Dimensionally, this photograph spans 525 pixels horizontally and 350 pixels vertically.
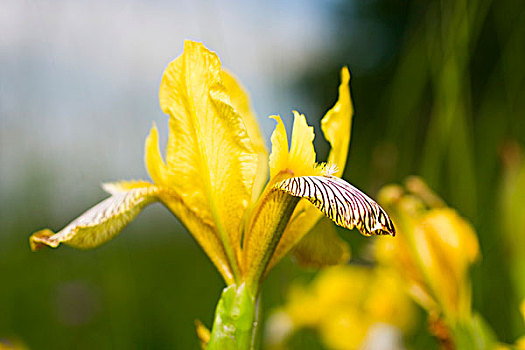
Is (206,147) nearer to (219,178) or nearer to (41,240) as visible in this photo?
(219,178)

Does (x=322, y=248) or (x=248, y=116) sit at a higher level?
(x=248, y=116)

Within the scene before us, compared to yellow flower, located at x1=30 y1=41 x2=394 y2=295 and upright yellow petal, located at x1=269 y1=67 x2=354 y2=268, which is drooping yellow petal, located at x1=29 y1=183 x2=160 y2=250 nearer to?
yellow flower, located at x1=30 y1=41 x2=394 y2=295

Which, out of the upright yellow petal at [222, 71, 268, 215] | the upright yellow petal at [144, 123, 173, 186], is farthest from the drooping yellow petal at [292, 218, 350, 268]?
the upright yellow petal at [144, 123, 173, 186]

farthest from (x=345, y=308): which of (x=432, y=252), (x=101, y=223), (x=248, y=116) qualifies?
(x=101, y=223)

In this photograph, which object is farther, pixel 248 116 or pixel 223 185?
pixel 248 116

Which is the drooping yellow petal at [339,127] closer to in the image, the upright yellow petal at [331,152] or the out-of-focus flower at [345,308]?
the upright yellow petal at [331,152]

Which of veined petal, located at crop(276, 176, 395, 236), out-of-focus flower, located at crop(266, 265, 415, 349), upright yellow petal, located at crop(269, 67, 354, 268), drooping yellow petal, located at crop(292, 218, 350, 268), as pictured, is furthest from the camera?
out-of-focus flower, located at crop(266, 265, 415, 349)
